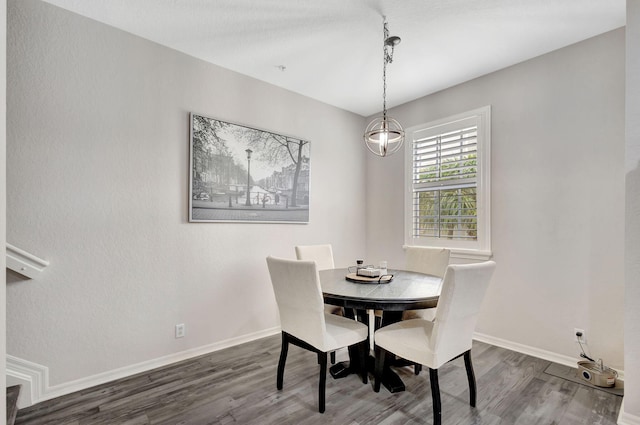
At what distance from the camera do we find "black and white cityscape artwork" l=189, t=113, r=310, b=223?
282cm

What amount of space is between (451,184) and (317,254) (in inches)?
66.5

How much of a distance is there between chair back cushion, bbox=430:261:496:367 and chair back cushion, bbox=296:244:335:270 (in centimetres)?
147

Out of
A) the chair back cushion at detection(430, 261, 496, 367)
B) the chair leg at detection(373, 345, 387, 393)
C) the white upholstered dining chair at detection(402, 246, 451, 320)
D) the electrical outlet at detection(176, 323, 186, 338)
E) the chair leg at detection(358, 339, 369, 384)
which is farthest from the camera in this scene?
the white upholstered dining chair at detection(402, 246, 451, 320)

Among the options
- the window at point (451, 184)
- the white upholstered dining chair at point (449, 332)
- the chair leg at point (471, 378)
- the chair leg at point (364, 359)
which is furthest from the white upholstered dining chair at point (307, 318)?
the window at point (451, 184)

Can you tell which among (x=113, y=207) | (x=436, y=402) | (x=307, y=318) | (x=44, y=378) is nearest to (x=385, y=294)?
(x=307, y=318)

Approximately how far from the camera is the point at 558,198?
2666 mm

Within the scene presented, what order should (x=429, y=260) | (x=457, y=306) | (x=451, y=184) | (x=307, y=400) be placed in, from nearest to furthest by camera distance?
(x=457, y=306), (x=307, y=400), (x=429, y=260), (x=451, y=184)

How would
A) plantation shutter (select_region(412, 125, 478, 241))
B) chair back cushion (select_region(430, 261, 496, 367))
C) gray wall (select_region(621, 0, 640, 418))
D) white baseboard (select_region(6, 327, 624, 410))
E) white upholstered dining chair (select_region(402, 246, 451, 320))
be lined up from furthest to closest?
plantation shutter (select_region(412, 125, 478, 241)) < white upholstered dining chair (select_region(402, 246, 451, 320)) < white baseboard (select_region(6, 327, 624, 410)) < gray wall (select_region(621, 0, 640, 418)) < chair back cushion (select_region(430, 261, 496, 367))

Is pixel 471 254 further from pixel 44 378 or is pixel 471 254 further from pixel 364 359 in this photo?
pixel 44 378

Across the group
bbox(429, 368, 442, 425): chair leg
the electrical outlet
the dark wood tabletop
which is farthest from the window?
the electrical outlet

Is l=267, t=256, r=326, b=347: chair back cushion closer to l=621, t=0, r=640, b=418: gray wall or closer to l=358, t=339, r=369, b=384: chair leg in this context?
l=358, t=339, r=369, b=384: chair leg

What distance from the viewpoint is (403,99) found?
382 centimetres

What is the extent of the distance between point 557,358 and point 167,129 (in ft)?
12.8

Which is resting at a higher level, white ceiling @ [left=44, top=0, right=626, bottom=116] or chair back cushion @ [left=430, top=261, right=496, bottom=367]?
white ceiling @ [left=44, top=0, right=626, bottom=116]
